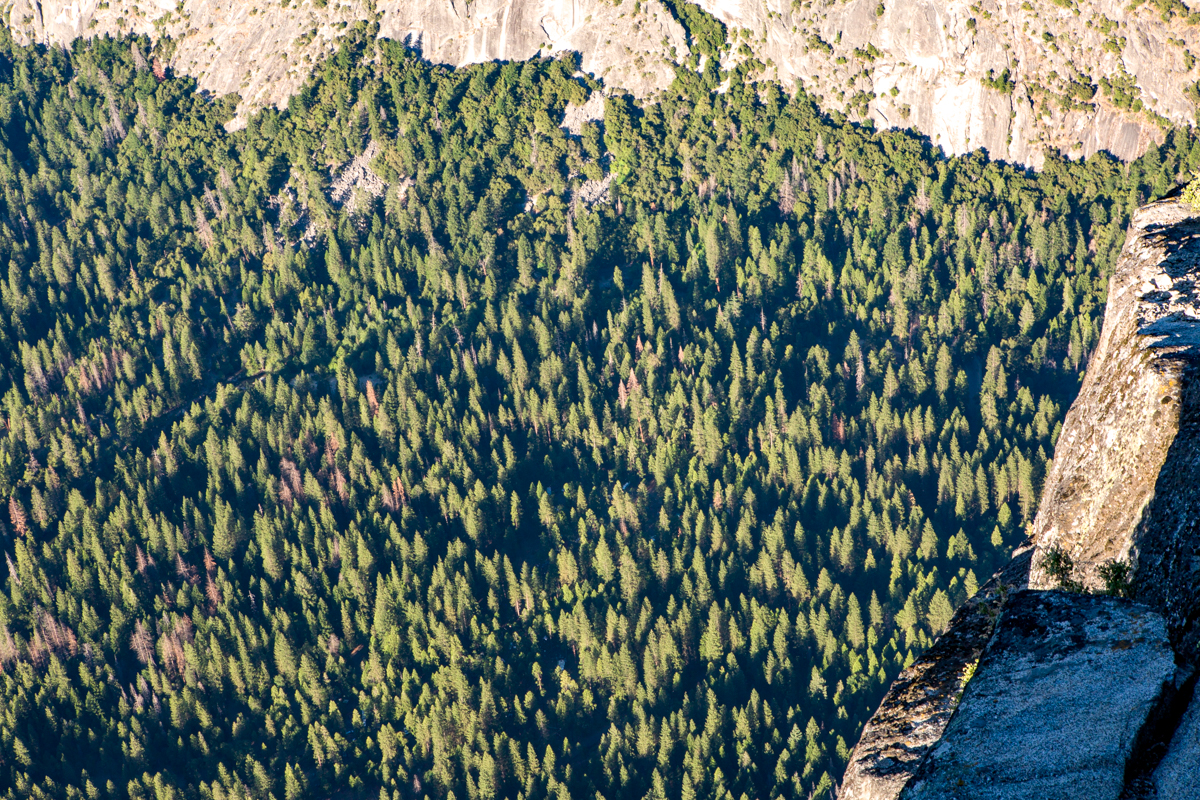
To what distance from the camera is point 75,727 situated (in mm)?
194250

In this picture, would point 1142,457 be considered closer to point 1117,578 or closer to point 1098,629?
point 1117,578

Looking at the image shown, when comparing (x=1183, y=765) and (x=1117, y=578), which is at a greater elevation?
(x=1117, y=578)

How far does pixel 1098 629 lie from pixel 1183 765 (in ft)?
10.7

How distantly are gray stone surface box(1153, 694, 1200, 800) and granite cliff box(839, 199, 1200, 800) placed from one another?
0.03 m

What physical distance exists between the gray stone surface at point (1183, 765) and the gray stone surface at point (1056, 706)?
0.69m

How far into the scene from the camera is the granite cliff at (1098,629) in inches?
922

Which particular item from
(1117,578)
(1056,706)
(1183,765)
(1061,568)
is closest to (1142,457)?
(1117,578)

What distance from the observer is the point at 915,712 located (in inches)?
1184

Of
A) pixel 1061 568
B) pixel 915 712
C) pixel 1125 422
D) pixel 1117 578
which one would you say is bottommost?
pixel 915 712

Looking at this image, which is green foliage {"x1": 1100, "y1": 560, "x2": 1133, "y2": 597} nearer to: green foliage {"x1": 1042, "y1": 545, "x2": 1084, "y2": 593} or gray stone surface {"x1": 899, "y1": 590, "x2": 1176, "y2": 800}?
green foliage {"x1": 1042, "y1": 545, "x2": 1084, "y2": 593}

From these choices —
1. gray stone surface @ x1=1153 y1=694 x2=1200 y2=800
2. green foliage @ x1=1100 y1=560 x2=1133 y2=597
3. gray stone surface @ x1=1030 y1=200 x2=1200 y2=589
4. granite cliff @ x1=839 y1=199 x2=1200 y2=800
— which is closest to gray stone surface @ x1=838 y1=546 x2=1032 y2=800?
granite cliff @ x1=839 y1=199 x2=1200 y2=800

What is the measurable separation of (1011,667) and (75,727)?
195356 millimetres

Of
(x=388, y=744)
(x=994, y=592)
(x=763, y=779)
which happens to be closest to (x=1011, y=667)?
(x=994, y=592)

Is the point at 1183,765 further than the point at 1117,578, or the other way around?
the point at 1117,578
